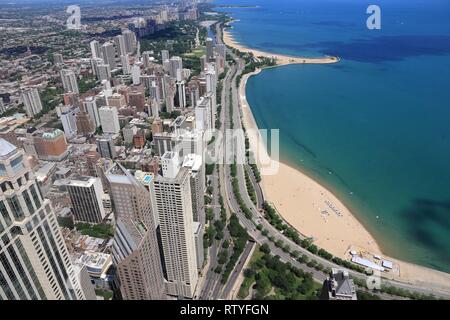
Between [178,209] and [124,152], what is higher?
[178,209]

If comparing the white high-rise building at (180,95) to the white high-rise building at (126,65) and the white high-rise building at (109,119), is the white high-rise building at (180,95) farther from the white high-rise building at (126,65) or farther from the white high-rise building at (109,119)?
the white high-rise building at (126,65)

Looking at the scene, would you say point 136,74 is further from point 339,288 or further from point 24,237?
point 339,288

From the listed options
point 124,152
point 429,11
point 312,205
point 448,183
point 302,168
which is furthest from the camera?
point 429,11

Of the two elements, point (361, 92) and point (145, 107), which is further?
point (361, 92)

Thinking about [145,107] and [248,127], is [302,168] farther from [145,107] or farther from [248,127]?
[145,107]

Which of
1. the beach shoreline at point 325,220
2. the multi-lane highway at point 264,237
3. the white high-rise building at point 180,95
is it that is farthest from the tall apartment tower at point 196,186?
the white high-rise building at point 180,95
